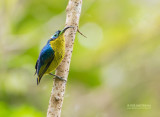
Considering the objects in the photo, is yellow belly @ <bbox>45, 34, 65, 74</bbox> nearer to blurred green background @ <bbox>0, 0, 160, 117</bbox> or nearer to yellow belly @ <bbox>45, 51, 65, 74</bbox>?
yellow belly @ <bbox>45, 51, 65, 74</bbox>

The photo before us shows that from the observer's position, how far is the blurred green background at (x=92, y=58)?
5.12 meters

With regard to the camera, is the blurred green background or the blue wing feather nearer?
the blue wing feather

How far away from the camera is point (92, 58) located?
219 inches

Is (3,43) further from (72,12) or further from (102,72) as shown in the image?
(72,12)

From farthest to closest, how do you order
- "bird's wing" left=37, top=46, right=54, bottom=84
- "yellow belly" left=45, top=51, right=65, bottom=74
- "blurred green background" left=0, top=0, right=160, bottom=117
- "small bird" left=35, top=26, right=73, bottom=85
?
"blurred green background" left=0, top=0, right=160, bottom=117
"bird's wing" left=37, top=46, right=54, bottom=84
"small bird" left=35, top=26, right=73, bottom=85
"yellow belly" left=45, top=51, right=65, bottom=74

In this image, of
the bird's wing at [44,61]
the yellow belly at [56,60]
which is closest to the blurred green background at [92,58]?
the bird's wing at [44,61]

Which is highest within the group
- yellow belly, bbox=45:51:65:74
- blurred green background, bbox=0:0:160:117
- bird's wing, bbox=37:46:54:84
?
blurred green background, bbox=0:0:160:117

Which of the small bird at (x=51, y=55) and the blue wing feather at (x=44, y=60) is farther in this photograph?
the blue wing feather at (x=44, y=60)

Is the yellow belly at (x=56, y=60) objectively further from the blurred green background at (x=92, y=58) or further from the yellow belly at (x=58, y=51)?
the blurred green background at (x=92, y=58)

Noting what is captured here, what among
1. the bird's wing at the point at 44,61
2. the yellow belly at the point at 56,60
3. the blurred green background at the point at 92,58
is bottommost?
the yellow belly at the point at 56,60

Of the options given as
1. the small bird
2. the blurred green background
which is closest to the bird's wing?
the small bird

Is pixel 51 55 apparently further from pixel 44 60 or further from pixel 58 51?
Result: pixel 58 51

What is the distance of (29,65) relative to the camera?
5.17 m

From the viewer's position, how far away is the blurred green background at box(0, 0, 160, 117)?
512 cm
